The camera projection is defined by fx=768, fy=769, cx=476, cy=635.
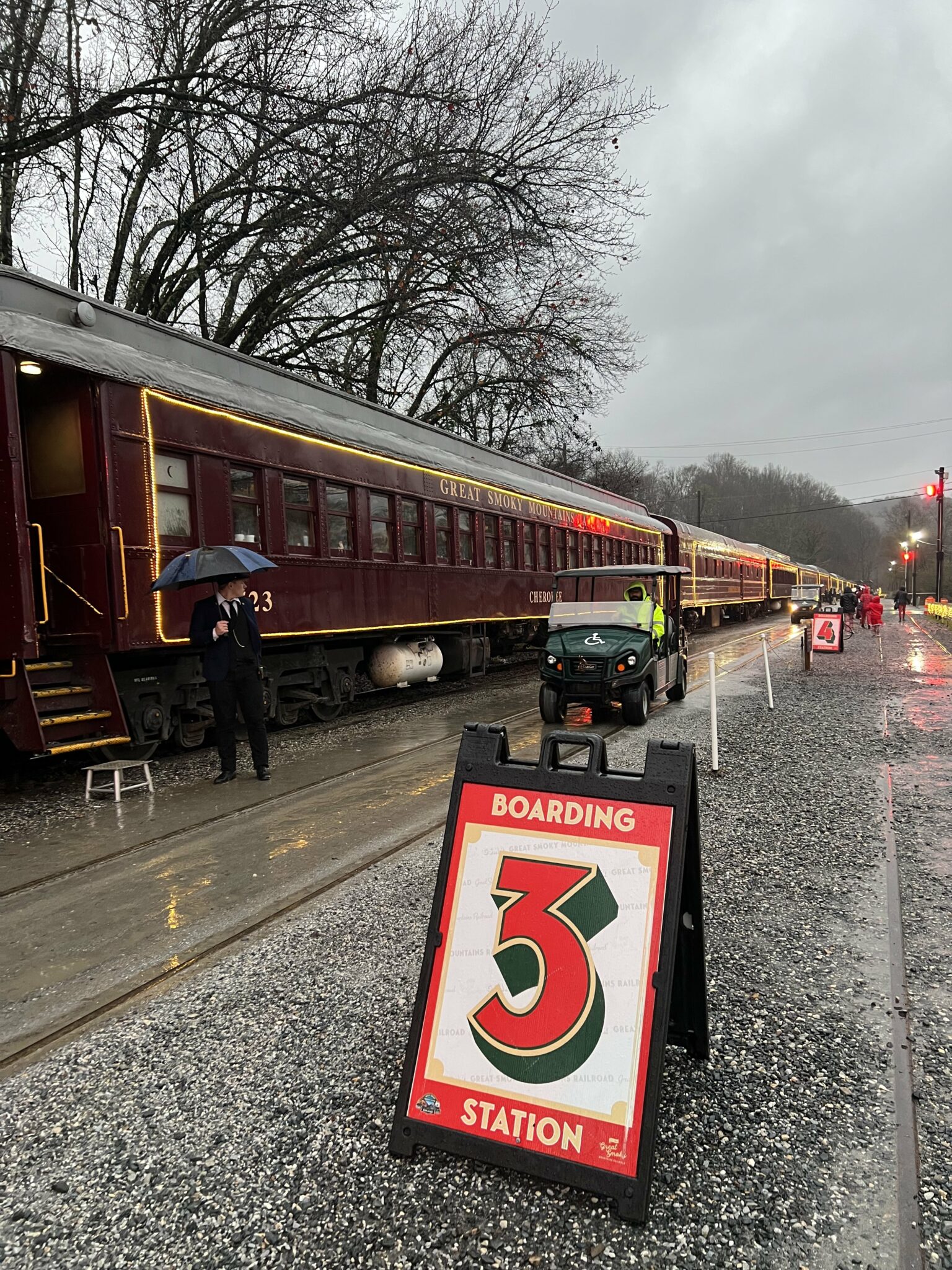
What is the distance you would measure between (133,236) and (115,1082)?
65.8 ft

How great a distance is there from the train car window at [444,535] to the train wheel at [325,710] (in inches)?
124

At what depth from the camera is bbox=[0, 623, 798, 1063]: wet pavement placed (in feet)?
11.6

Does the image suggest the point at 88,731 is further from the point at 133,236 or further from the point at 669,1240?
the point at 133,236

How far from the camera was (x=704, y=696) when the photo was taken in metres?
12.3

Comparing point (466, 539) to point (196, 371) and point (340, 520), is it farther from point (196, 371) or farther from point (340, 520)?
point (196, 371)

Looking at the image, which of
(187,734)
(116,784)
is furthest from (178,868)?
(187,734)

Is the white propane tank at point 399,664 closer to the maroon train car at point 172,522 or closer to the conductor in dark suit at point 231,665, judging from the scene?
the maroon train car at point 172,522

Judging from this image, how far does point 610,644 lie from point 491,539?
5081 mm

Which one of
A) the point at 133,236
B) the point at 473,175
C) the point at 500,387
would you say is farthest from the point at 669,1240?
the point at 500,387

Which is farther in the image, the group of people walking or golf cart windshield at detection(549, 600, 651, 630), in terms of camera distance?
the group of people walking

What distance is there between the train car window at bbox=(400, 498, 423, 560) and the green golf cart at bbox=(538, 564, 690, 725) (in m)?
2.24

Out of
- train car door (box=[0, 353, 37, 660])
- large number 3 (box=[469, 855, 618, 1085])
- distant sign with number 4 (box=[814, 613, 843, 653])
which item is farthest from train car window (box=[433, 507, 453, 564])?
large number 3 (box=[469, 855, 618, 1085])

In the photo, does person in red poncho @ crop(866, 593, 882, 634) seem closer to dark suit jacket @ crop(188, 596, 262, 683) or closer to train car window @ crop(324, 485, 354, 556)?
train car window @ crop(324, 485, 354, 556)

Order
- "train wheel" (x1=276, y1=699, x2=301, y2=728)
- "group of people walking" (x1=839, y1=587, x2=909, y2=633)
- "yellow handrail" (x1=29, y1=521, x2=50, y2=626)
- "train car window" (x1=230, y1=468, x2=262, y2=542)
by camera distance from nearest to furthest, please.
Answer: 1. "yellow handrail" (x1=29, y1=521, x2=50, y2=626)
2. "train car window" (x1=230, y1=468, x2=262, y2=542)
3. "train wheel" (x1=276, y1=699, x2=301, y2=728)
4. "group of people walking" (x1=839, y1=587, x2=909, y2=633)
